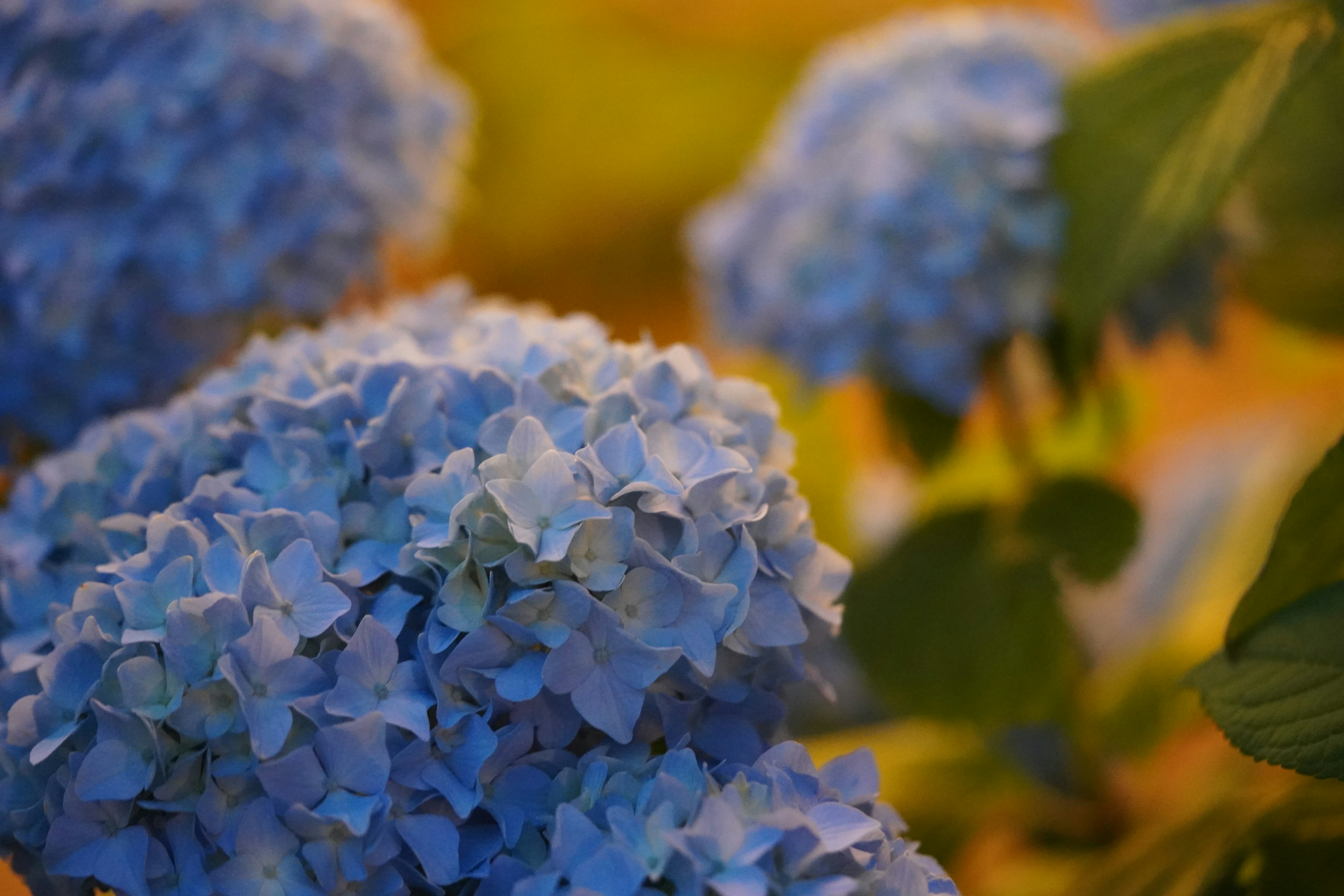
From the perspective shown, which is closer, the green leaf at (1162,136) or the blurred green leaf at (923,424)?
the green leaf at (1162,136)

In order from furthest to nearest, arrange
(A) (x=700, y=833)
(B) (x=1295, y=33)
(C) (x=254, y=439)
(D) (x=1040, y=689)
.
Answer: (D) (x=1040, y=689) < (B) (x=1295, y=33) < (C) (x=254, y=439) < (A) (x=700, y=833)

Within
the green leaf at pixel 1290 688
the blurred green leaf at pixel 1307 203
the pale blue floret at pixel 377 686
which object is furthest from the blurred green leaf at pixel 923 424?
the pale blue floret at pixel 377 686

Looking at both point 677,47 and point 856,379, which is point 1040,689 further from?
point 677,47

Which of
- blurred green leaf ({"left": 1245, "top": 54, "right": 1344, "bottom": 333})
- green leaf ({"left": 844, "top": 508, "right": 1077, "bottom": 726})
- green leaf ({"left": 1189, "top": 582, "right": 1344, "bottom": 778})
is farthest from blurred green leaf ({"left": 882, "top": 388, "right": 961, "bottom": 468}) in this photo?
green leaf ({"left": 1189, "top": 582, "right": 1344, "bottom": 778})

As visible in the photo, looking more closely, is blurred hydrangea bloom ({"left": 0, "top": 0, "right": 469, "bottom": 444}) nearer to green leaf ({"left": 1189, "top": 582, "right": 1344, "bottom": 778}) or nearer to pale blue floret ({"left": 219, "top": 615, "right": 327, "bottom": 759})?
pale blue floret ({"left": 219, "top": 615, "right": 327, "bottom": 759})

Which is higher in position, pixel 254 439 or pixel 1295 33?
pixel 1295 33

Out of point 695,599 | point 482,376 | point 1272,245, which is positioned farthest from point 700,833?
point 1272,245

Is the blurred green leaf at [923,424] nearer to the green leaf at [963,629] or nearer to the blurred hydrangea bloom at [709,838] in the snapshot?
the green leaf at [963,629]

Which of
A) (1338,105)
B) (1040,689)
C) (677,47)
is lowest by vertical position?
(1040,689)
